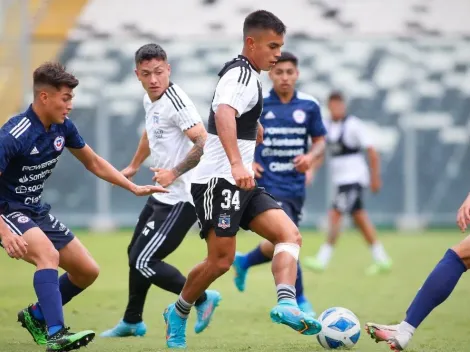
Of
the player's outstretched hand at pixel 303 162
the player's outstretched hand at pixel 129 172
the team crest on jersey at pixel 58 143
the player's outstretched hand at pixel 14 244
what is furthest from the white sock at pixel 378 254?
the player's outstretched hand at pixel 14 244

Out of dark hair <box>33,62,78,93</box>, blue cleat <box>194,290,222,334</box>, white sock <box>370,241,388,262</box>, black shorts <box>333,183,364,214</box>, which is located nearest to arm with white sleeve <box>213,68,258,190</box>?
dark hair <box>33,62,78,93</box>

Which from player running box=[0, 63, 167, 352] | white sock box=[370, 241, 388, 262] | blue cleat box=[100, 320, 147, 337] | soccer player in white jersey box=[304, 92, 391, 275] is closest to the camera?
player running box=[0, 63, 167, 352]

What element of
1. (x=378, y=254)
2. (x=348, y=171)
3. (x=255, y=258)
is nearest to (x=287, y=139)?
(x=255, y=258)

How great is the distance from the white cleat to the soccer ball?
481 millimetres

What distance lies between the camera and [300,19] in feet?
77.7

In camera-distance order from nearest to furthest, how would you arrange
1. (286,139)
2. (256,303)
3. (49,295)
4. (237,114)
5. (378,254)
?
(49,295), (237,114), (286,139), (256,303), (378,254)

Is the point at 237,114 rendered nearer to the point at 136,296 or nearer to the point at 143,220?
the point at 143,220

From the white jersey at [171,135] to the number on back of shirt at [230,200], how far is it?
4.03 feet

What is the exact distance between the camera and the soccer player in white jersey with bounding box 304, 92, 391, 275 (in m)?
14.5

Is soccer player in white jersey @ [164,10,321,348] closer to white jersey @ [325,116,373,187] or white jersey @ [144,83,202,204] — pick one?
white jersey @ [144,83,202,204]

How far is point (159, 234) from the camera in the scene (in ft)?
27.7

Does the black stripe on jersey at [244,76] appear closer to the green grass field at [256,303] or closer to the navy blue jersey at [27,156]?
the navy blue jersey at [27,156]

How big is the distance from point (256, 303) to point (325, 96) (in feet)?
36.8

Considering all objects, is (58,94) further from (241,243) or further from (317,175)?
(317,175)
